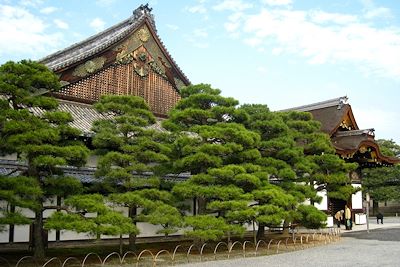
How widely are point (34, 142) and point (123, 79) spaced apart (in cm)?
1002

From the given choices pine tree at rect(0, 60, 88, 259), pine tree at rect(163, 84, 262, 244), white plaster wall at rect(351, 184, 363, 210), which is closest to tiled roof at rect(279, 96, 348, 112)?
white plaster wall at rect(351, 184, 363, 210)

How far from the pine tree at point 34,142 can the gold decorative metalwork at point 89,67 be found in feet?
22.5

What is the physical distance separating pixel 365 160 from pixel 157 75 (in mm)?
15992

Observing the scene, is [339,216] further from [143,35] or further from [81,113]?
[81,113]

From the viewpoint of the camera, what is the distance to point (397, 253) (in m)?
15.5

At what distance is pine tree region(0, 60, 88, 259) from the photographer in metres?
11.3

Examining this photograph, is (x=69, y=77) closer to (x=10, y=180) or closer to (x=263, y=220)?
(x=10, y=180)

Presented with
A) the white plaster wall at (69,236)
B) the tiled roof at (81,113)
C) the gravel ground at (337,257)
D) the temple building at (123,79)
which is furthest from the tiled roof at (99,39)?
the gravel ground at (337,257)

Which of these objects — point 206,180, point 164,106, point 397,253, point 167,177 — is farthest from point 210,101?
point 397,253

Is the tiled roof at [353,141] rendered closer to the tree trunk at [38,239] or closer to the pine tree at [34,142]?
the pine tree at [34,142]

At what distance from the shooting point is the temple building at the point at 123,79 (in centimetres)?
1842

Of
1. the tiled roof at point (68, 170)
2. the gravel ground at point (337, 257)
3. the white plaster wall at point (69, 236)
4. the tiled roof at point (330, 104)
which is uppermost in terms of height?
the tiled roof at point (330, 104)

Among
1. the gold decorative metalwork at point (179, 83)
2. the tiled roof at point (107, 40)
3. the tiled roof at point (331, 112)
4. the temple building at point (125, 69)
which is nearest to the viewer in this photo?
the temple building at point (125, 69)

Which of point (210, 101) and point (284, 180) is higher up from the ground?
point (210, 101)
